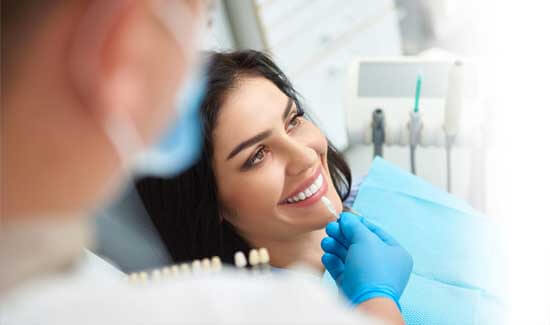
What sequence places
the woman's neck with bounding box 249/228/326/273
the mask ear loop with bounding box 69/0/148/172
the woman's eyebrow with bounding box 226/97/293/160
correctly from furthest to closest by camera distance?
1. the woman's neck with bounding box 249/228/326/273
2. the woman's eyebrow with bounding box 226/97/293/160
3. the mask ear loop with bounding box 69/0/148/172

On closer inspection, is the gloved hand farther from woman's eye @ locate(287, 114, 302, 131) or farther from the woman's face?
woman's eye @ locate(287, 114, 302, 131)

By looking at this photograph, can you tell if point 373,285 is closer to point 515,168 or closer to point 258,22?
point 515,168

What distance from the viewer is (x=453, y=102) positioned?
55.8 inches

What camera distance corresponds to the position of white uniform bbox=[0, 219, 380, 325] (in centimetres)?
44

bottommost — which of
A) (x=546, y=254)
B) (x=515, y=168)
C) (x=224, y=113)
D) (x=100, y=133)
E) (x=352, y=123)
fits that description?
(x=546, y=254)

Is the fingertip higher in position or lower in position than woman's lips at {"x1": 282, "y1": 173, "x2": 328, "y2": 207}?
lower

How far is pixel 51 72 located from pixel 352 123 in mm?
1257

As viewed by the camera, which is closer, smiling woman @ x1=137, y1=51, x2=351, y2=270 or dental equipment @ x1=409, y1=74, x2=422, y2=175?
smiling woman @ x1=137, y1=51, x2=351, y2=270

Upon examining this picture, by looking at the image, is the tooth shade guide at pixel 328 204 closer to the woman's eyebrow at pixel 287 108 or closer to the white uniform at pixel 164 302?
the woman's eyebrow at pixel 287 108

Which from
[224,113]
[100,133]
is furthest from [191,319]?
[224,113]

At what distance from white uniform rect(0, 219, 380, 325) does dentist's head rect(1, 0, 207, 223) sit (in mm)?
58

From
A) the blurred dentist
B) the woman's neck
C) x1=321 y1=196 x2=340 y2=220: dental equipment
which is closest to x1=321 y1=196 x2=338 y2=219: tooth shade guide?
x1=321 y1=196 x2=340 y2=220: dental equipment

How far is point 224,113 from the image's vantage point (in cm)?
119

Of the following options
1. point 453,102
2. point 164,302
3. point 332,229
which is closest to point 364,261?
point 332,229
